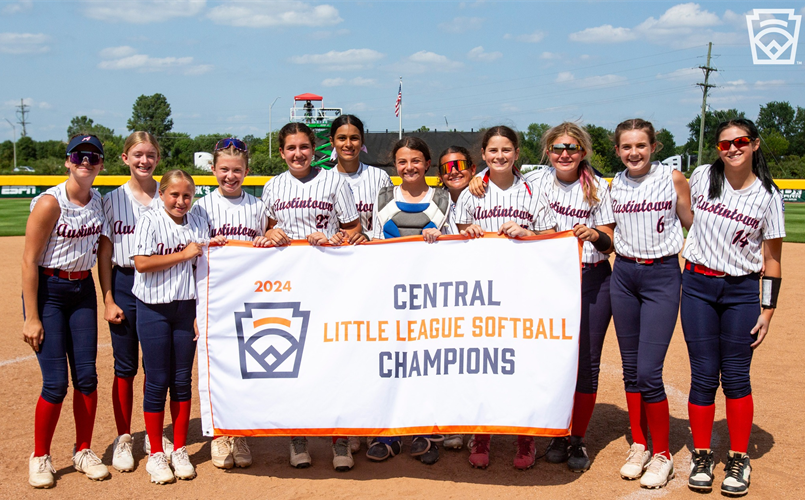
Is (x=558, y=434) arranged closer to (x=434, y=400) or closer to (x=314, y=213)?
(x=434, y=400)

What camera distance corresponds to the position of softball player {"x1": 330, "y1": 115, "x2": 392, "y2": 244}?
4.65 metres

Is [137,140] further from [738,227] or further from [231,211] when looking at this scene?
[738,227]

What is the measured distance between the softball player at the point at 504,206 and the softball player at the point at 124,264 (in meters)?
2.12

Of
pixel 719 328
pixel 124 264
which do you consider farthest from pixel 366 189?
pixel 719 328

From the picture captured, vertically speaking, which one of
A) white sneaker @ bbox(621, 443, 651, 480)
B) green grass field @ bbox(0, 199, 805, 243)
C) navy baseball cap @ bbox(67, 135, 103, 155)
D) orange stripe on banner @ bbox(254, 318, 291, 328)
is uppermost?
navy baseball cap @ bbox(67, 135, 103, 155)

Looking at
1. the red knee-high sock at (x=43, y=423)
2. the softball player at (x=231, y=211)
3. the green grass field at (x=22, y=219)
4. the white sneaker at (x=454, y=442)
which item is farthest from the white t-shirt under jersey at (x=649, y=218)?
the green grass field at (x=22, y=219)

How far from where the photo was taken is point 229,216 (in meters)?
4.14

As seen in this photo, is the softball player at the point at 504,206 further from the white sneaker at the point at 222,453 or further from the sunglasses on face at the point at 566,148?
the white sneaker at the point at 222,453

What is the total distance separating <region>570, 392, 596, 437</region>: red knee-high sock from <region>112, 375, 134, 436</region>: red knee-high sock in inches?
118

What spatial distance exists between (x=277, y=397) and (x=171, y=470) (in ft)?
2.76

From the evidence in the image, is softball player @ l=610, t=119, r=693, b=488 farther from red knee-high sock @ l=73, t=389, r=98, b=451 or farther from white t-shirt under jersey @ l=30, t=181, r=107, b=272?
red knee-high sock @ l=73, t=389, r=98, b=451

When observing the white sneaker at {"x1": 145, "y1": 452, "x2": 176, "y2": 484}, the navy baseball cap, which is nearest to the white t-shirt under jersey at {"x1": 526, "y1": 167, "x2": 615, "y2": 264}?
the navy baseball cap

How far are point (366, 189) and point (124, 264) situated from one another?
1775mm

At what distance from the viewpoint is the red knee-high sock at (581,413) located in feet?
13.7
